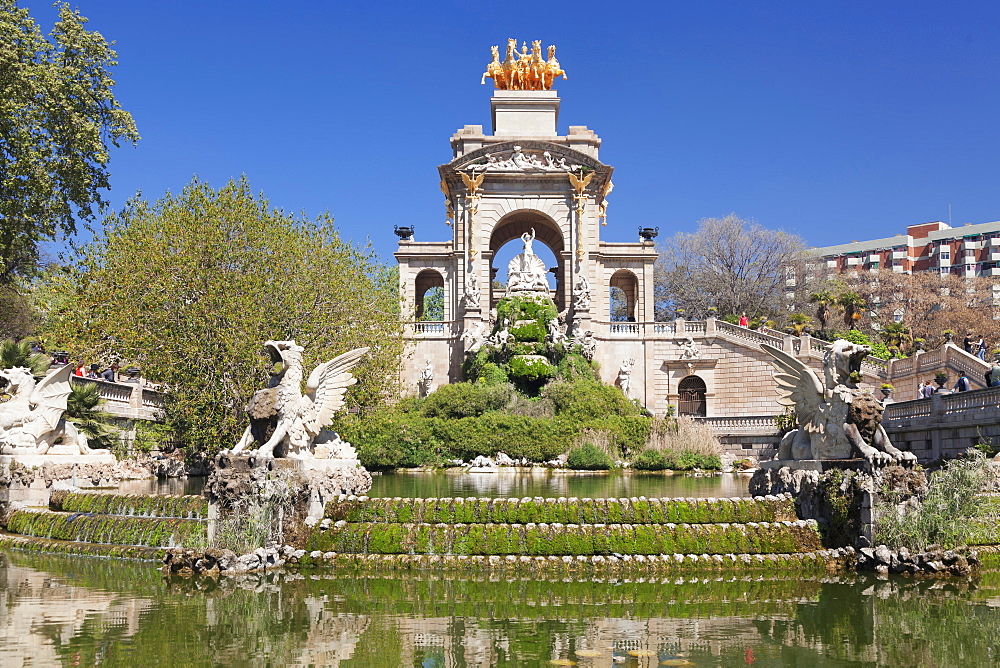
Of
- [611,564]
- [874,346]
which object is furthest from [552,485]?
[874,346]

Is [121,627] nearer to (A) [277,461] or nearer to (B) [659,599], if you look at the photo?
(A) [277,461]

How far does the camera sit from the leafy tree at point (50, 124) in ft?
91.4

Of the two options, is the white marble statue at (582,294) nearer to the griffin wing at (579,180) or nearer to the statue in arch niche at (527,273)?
the statue in arch niche at (527,273)

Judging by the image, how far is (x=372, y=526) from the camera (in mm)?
13172

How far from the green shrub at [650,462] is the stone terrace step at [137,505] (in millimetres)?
20408

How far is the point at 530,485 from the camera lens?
2469 cm

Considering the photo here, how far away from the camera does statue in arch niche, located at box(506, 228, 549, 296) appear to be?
42.9 m

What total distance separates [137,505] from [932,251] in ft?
334

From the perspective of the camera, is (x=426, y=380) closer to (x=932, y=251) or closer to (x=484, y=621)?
(x=484, y=621)

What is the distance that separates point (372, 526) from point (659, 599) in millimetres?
4560

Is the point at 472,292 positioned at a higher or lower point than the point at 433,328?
higher

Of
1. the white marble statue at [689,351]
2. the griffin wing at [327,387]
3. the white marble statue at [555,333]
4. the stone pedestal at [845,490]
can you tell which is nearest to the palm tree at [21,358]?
the griffin wing at [327,387]

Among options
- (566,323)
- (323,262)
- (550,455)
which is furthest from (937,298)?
(323,262)

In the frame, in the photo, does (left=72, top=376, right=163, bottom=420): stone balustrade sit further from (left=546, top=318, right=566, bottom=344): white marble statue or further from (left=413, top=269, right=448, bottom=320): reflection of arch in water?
(left=413, top=269, right=448, bottom=320): reflection of arch in water
